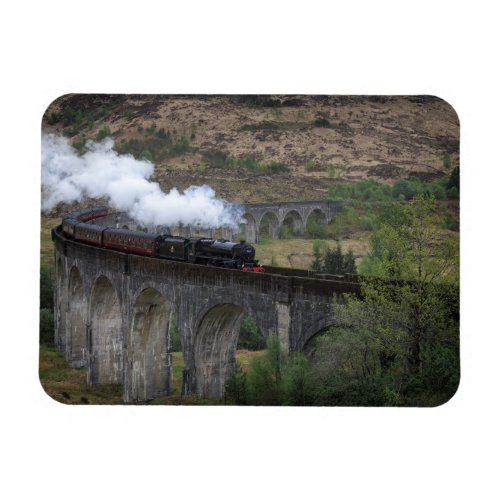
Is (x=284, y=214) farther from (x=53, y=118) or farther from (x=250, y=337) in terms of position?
(x=53, y=118)

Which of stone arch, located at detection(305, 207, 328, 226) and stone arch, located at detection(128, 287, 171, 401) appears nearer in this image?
stone arch, located at detection(128, 287, 171, 401)

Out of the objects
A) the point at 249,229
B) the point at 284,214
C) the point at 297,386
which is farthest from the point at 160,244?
the point at 284,214

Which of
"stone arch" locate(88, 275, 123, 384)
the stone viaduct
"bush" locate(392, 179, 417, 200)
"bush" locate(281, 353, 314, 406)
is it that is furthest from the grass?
the stone viaduct

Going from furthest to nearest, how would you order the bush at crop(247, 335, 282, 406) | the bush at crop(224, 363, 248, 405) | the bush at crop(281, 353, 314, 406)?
the bush at crop(224, 363, 248, 405) < the bush at crop(247, 335, 282, 406) < the bush at crop(281, 353, 314, 406)

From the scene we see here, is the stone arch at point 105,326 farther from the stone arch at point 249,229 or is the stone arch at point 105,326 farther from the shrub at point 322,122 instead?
the shrub at point 322,122

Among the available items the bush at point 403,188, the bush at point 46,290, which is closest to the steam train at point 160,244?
the bush at point 46,290

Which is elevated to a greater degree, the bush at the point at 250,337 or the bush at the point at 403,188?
the bush at the point at 403,188

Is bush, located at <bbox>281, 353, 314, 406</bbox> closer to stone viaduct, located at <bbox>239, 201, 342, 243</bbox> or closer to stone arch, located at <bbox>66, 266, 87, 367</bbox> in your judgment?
stone arch, located at <bbox>66, 266, 87, 367</bbox>
